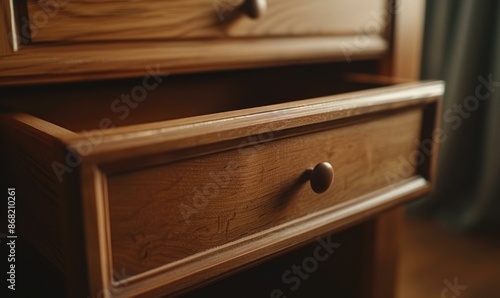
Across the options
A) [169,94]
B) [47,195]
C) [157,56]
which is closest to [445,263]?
[169,94]

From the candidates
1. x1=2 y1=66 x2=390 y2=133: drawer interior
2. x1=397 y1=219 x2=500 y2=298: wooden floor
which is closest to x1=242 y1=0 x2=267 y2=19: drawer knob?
x1=2 y1=66 x2=390 y2=133: drawer interior

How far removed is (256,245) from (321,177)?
0.09 m

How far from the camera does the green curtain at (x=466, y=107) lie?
4.60 feet

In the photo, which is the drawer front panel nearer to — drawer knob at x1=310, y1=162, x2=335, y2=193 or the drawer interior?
drawer knob at x1=310, y1=162, x2=335, y2=193

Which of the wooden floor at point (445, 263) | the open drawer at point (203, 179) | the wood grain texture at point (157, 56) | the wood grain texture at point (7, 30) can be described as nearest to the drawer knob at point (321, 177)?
the open drawer at point (203, 179)

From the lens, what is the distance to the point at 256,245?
0.52 metres

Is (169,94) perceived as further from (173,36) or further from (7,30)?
(7,30)

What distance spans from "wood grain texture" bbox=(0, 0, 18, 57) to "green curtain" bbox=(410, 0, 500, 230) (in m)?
1.22

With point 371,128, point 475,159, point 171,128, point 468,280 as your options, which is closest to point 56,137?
point 171,128

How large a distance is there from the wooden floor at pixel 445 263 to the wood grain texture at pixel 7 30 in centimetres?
96

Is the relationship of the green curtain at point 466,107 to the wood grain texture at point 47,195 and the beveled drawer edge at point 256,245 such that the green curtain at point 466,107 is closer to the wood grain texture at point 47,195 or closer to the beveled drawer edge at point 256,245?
the beveled drawer edge at point 256,245

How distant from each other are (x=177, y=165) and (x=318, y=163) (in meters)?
0.18

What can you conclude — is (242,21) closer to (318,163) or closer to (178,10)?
(178,10)

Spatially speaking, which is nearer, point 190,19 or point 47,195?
point 47,195
